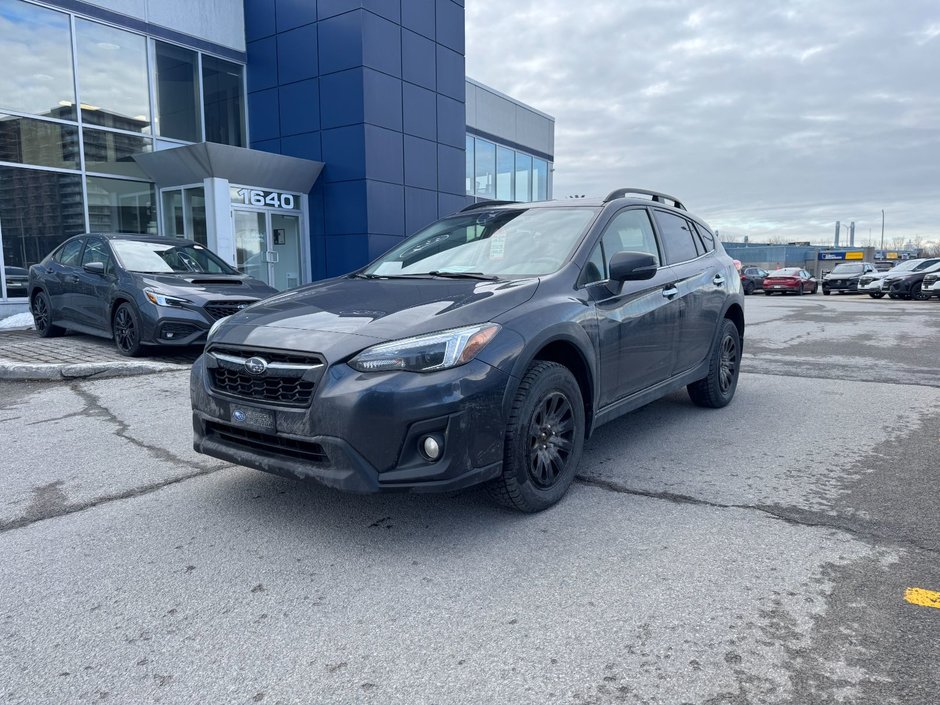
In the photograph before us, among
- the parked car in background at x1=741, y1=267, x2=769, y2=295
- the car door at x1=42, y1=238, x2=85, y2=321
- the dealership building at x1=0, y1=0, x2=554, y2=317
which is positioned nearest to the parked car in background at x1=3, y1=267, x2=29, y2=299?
the dealership building at x1=0, y1=0, x2=554, y2=317

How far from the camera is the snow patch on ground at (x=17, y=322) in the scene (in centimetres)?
1220

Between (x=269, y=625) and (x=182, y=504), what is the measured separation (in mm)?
1541

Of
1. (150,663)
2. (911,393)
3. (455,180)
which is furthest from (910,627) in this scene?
(455,180)

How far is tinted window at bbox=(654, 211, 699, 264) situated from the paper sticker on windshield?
1.46 meters

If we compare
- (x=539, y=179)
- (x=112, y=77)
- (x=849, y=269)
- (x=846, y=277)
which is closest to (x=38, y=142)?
(x=112, y=77)

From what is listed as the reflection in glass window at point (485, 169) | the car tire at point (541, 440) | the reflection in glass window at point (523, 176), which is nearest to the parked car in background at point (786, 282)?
the reflection in glass window at point (523, 176)

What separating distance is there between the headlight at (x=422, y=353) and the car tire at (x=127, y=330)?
20.1 ft

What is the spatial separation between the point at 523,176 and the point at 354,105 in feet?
46.2

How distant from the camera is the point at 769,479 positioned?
14.0 feet

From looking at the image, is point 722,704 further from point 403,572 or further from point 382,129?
point 382,129

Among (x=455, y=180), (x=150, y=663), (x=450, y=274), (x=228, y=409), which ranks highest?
(x=455, y=180)

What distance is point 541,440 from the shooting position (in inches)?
144

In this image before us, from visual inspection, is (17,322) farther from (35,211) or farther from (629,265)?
(629,265)

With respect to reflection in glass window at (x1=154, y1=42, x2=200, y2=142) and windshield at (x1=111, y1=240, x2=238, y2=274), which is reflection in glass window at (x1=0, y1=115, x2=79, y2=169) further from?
windshield at (x1=111, y1=240, x2=238, y2=274)
